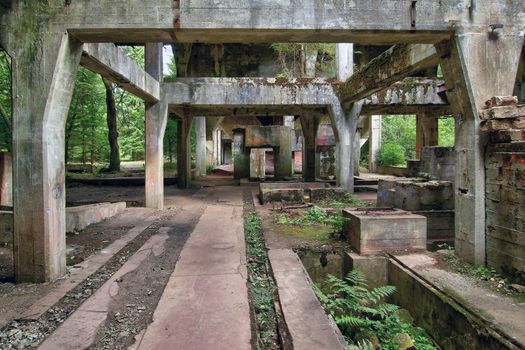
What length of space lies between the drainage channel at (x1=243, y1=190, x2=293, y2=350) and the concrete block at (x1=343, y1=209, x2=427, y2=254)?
66.2 inches

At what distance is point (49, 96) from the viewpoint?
4.17 meters

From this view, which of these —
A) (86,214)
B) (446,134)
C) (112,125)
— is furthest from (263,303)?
(446,134)

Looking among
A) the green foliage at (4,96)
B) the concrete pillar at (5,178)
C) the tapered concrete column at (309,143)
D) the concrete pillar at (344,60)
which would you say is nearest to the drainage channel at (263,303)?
the concrete pillar at (5,178)

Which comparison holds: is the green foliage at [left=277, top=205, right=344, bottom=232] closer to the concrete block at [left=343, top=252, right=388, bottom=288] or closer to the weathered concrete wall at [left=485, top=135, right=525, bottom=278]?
the concrete block at [left=343, top=252, right=388, bottom=288]

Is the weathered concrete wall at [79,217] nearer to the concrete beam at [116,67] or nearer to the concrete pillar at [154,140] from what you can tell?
the concrete pillar at [154,140]

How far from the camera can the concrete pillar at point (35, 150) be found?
4.16 metres

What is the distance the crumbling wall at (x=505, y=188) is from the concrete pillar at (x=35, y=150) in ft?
18.6

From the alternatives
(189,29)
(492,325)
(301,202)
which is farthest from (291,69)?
(492,325)

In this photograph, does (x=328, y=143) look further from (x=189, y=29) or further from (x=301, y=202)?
(x=189, y=29)

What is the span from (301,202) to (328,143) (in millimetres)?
10563

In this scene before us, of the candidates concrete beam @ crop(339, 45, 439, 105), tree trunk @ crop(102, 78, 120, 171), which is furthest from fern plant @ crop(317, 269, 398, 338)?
tree trunk @ crop(102, 78, 120, 171)

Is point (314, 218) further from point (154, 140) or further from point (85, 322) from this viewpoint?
point (85, 322)

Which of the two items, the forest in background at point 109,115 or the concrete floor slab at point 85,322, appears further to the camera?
the forest in background at point 109,115

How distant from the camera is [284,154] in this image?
1866cm
